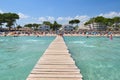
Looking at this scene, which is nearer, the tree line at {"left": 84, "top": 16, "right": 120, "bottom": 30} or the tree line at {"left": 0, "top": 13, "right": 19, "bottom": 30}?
the tree line at {"left": 0, "top": 13, "right": 19, "bottom": 30}

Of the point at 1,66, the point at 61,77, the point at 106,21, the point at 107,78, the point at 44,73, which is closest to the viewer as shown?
the point at 61,77

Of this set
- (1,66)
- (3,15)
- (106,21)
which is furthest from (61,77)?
(106,21)

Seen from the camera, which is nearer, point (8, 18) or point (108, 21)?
point (8, 18)

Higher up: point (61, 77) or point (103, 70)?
point (61, 77)

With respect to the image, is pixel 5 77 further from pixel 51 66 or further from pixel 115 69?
pixel 115 69

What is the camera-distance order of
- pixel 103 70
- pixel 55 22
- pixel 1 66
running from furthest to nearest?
pixel 55 22 < pixel 1 66 < pixel 103 70

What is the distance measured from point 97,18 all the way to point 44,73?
95.9 metres

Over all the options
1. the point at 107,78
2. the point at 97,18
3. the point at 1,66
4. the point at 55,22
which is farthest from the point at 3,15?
the point at 107,78

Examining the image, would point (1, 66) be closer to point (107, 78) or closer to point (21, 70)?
point (21, 70)

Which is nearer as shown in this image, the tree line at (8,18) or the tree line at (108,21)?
the tree line at (8,18)

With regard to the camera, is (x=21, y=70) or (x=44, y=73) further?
(x=21, y=70)

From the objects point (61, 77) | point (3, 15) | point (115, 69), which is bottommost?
point (115, 69)

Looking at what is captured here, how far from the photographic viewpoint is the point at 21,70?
44.0 ft

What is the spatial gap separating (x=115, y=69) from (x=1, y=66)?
305 inches
